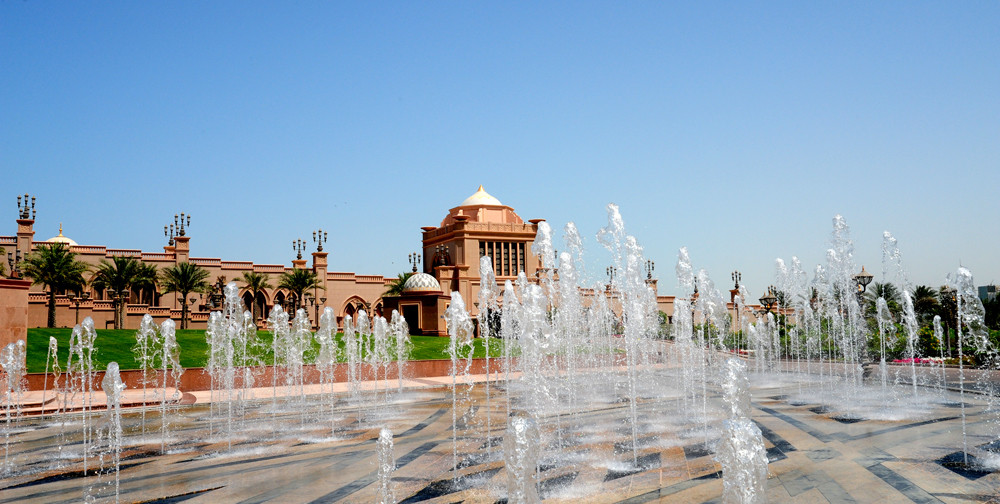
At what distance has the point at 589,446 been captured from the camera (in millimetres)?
8555

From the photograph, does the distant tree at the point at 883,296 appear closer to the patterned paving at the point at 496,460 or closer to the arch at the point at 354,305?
the patterned paving at the point at 496,460

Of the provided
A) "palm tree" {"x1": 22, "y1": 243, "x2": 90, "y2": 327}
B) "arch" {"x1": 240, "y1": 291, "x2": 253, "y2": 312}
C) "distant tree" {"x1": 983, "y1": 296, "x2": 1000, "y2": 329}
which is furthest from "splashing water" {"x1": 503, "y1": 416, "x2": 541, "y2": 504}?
"arch" {"x1": 240, "y1": 291, "x2": 253, "y2": 312}

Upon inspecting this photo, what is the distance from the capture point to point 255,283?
143ft

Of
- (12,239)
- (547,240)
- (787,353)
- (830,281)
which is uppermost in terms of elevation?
(12,239)

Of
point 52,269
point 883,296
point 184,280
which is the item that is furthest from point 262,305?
point 883,296

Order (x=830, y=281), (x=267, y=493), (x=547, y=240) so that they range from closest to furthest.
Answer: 1. (x=267, y=493)
2. (x=547, y=240)
3. (x=830, y=281)

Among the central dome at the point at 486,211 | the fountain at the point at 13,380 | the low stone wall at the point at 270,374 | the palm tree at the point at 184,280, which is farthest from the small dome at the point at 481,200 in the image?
the fountain at the point at 13,380

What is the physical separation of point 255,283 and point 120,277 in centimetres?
925

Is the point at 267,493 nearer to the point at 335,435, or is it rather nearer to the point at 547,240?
the point at 335,435

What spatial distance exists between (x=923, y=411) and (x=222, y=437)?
11397 mm

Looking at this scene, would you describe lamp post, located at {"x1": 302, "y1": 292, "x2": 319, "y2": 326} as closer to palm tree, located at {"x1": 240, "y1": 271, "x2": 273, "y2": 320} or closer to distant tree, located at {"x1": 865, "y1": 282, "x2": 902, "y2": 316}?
palm tree, located at {"x1": 240, "y1": 271, "x2": 273, "y2": 320}

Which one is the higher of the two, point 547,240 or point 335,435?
point 547,240

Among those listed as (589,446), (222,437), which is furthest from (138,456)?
(589,446)

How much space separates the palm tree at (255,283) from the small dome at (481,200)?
19932 millimetres
